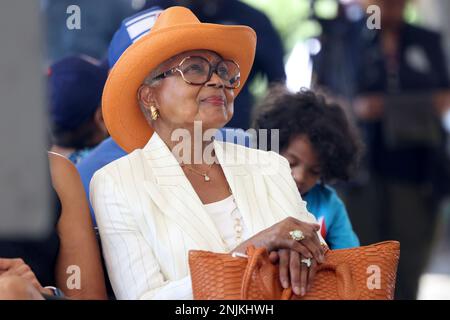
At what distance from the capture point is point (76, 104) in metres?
4.65

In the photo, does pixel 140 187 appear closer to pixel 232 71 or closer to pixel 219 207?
pixel 219 207

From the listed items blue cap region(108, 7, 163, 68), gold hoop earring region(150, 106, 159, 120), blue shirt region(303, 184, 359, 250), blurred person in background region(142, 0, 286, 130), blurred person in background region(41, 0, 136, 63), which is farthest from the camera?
blurred person in background region(41, 0, 136, 63)

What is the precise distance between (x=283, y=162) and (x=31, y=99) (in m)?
0.88

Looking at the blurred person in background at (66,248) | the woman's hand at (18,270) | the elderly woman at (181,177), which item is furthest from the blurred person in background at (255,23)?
the woman's hand at (18,270)

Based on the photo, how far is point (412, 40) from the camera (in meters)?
5.61

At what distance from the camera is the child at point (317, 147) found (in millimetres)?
4262

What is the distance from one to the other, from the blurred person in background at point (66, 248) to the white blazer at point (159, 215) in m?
0.05

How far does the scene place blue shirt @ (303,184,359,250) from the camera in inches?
166

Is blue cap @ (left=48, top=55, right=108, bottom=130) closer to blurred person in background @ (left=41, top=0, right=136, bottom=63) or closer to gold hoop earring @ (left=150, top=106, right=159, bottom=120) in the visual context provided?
blurred person in background @ (left=41, top=0, right=136, bottom=63)

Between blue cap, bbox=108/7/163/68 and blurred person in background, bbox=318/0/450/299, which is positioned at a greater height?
blue cap, bbox=108/7/163/68

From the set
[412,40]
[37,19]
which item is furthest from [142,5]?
[412,40]

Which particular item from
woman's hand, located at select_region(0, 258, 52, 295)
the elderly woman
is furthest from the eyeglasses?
woman's hand, located at select_region(0, 258, 52, 295)

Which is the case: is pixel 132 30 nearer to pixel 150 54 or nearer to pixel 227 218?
pixel 150 54
